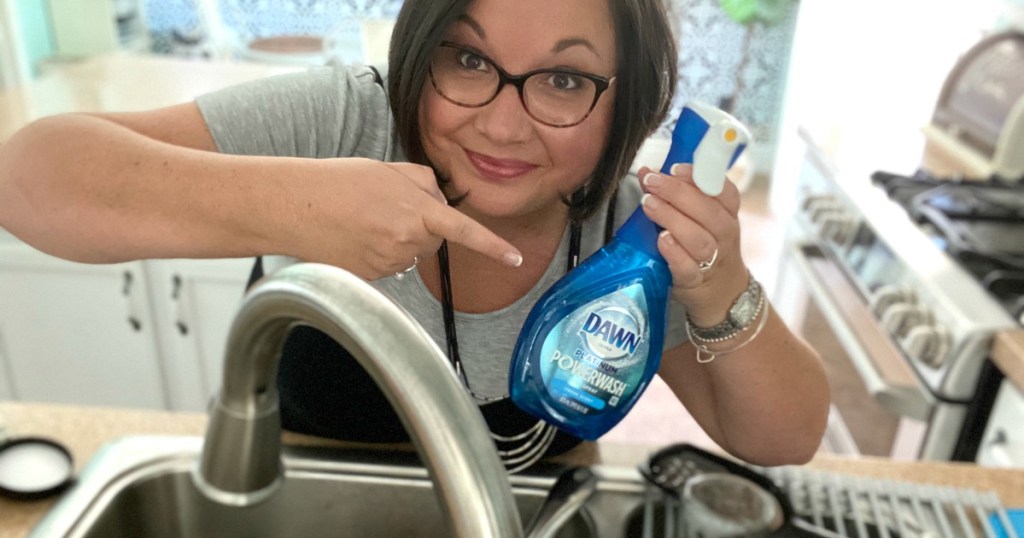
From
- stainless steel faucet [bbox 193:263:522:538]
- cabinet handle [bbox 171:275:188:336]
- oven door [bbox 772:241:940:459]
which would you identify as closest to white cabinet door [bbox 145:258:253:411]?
cabinet handle [bbox 171:275:188:336]

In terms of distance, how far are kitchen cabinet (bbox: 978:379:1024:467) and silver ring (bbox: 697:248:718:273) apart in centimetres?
65

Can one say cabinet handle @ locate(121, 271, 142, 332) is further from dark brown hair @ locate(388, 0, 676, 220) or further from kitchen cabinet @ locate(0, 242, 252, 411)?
dark brown hair @ locate(388, 0, 676, 220)

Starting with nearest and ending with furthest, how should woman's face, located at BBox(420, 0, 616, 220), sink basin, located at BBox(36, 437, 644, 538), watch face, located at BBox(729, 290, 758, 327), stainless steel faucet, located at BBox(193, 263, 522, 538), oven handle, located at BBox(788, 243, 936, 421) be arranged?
stainless steel faucet, located at BBox(193, 263, 522, 538)
woman's face, located at BBox(420, 0, 616, 220)
watch face, located at BBox(729, 290, 758, 327)
sink basin, located at BBox(36, 437, 644, 538)
oven handle, located at BBox(788, 243, 936, 421)

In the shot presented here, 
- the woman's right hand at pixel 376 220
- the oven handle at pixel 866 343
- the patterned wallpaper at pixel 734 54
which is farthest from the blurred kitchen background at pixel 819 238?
the patterned wallpaper at pixel 734 54

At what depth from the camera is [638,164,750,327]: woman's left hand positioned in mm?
408

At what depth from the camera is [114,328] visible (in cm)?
149

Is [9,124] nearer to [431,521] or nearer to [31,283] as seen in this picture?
[31,283]

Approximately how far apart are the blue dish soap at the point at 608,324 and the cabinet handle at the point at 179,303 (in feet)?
3.82

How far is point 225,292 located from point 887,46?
69.3 inches

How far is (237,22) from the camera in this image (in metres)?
2.21

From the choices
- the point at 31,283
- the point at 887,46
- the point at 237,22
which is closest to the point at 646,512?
the point at 31,283

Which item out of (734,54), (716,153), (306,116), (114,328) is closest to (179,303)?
(114,328)

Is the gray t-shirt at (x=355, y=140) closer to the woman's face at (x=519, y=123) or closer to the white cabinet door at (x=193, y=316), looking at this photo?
the woman's face at (x=519, y=123)

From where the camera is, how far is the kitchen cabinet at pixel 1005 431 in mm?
919
